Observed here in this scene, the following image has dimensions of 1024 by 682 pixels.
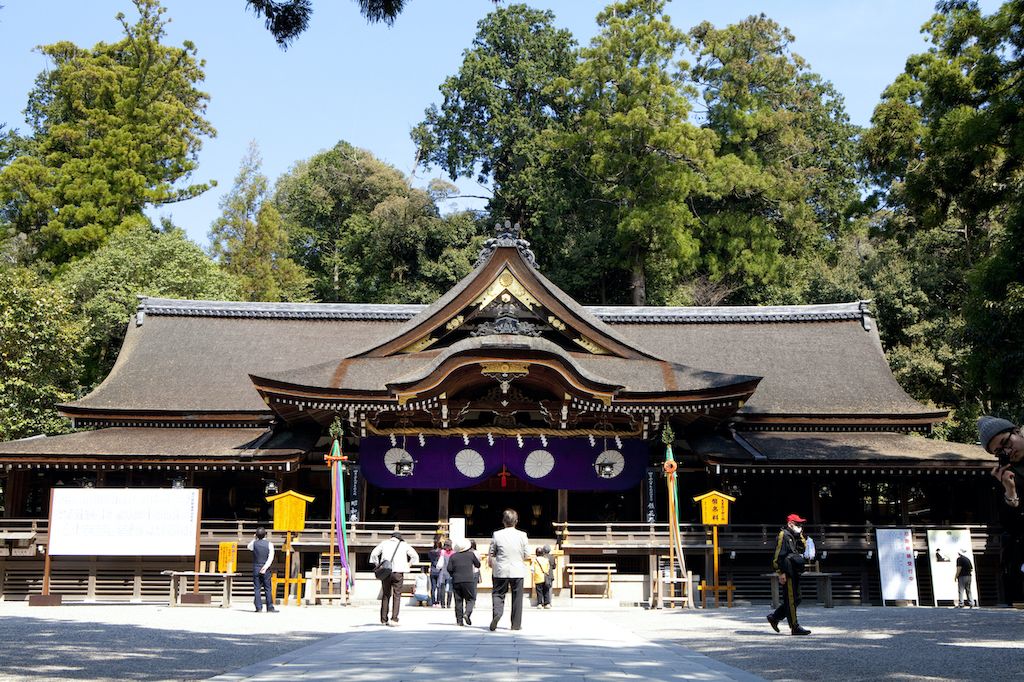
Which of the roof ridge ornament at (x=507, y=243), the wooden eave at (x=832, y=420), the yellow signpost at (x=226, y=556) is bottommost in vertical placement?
the yellow signpost at (x=226, y=556)

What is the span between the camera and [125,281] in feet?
116

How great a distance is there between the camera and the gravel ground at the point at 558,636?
8.58m

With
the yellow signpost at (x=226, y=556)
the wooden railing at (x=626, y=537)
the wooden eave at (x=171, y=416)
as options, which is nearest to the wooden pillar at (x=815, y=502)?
the wooden railing at (x=626, y=537)

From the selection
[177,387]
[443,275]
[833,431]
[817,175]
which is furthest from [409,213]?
[833,431]

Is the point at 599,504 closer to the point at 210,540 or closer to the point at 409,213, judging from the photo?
the point at 210,540

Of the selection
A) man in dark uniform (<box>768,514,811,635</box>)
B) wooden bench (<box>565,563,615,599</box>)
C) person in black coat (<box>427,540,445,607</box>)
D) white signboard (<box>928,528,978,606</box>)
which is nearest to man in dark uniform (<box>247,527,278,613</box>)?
person in black coat (<box>427,540,445,607</box>)

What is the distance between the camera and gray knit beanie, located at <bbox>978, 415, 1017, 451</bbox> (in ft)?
17.8

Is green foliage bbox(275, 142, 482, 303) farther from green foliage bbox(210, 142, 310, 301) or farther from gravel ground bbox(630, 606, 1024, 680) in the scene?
gravel ground bbox(630, 606, 1024, 680)

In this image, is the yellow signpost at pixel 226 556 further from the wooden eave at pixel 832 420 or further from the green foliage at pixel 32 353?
the wooden eave at pixel 832 420

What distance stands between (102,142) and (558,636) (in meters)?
37.1

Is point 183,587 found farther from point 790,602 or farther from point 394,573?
point 790,602

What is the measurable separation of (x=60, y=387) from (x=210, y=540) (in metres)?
13.2

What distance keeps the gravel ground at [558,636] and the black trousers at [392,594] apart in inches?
12.7

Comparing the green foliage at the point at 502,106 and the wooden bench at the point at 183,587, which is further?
the green foliage at the point at 502,106
